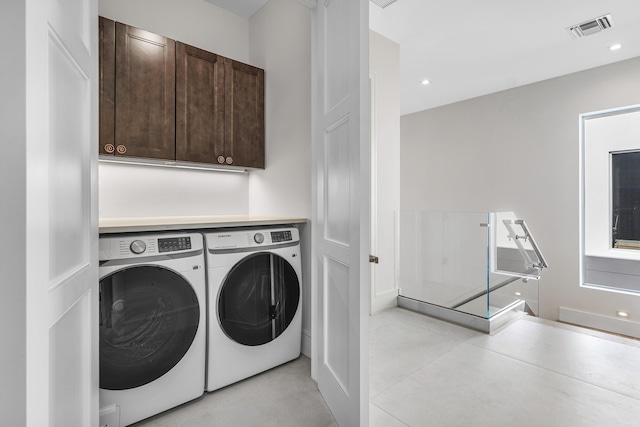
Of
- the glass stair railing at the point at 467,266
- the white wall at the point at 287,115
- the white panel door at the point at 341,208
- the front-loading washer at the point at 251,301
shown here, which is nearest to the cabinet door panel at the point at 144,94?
the white wall at the point at 287,115

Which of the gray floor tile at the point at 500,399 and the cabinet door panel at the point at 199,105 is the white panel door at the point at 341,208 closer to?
the gray floor tile at the point at 500,399

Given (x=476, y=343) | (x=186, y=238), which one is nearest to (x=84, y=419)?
(x=186, y=238)

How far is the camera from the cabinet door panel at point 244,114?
7.80 ft

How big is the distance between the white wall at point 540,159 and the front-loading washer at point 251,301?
3919mm

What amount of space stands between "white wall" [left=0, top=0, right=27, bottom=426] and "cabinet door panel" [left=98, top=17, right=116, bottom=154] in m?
1.51

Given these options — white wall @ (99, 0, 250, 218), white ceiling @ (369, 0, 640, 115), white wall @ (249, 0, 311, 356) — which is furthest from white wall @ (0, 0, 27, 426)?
white ceiling @ (369, 0, 640, 115)

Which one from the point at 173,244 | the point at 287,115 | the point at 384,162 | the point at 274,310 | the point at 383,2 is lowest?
the point at 274,310

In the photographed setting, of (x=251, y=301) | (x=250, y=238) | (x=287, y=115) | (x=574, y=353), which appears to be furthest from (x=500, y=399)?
(x=287, y=115)

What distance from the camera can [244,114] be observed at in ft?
8.04

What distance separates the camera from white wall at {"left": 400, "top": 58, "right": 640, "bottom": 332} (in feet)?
12.4

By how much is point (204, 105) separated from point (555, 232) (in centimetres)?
456

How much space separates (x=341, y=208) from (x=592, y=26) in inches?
130

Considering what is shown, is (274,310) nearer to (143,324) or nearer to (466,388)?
(143,324)

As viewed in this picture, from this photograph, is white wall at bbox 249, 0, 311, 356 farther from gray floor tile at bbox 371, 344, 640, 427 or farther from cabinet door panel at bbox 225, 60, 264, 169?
gray floor tile at bbox 371, 344, 640, 427
